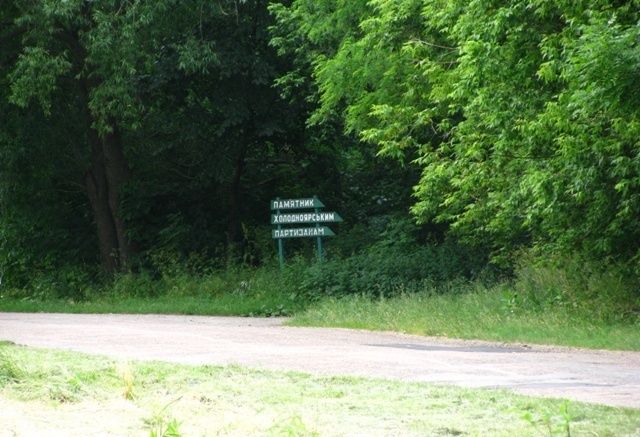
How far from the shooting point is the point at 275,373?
11898 mm

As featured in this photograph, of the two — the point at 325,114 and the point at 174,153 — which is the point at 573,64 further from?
the point at 174,153

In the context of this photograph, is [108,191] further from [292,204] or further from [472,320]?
[472,320]

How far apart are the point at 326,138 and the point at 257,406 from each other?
84.7 ft

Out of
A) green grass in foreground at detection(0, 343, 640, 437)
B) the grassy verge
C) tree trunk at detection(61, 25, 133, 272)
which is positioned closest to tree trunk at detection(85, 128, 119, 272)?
tree trunk at detection(61, 25, 133, 272)

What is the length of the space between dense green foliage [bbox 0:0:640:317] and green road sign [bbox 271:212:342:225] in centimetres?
129

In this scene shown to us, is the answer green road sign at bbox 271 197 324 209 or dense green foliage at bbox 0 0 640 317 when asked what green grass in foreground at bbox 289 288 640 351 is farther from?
green road sign at bbox 271 197 324 209

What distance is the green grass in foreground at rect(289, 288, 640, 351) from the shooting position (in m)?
17.3

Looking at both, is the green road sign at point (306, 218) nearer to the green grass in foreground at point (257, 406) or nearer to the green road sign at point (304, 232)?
the green road sign at point (304, 232)

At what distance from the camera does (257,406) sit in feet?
31.6

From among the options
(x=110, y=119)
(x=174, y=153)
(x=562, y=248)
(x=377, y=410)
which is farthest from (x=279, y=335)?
(x=174, y=153)

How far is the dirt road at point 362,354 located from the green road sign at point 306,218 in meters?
5.80

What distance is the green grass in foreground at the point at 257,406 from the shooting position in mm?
8547

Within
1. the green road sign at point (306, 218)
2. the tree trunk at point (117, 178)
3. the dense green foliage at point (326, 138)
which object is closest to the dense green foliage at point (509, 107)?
the dense green foliage at point (326, 138)

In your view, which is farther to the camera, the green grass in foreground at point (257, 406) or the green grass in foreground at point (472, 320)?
the green grass in foreground at point (472, 320)
